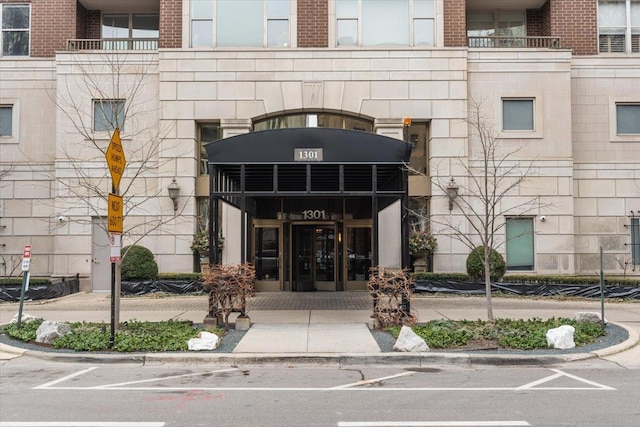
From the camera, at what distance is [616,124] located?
20.6m

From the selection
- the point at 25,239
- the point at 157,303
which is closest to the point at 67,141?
the point at 25,239

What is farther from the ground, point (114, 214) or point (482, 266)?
point (114, 214)

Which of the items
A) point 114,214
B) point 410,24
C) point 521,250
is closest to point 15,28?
point 410,24

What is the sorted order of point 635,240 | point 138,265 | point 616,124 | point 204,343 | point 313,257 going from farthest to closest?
1. point 616,124
2. point 635,240
3. point 313,257
4. point 138,265
5. point 204,343

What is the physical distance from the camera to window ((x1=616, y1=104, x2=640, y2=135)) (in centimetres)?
2069

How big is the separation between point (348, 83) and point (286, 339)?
11541mm

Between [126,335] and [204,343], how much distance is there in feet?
5.31

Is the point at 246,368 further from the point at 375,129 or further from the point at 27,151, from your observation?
the point at 27,151

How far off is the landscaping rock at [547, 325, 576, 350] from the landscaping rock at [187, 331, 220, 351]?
5.81 m

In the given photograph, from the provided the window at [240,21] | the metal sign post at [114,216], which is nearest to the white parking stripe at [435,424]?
the metal sign post at [114,216]

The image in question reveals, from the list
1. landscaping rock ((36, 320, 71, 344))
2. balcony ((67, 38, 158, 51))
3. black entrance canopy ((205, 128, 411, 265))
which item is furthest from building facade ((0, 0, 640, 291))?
landscaping rock ((36, 320, 71, 344))

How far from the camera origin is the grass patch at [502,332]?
32.9ft

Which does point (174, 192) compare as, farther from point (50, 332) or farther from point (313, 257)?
point (50, 332)

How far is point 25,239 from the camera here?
808 inches
